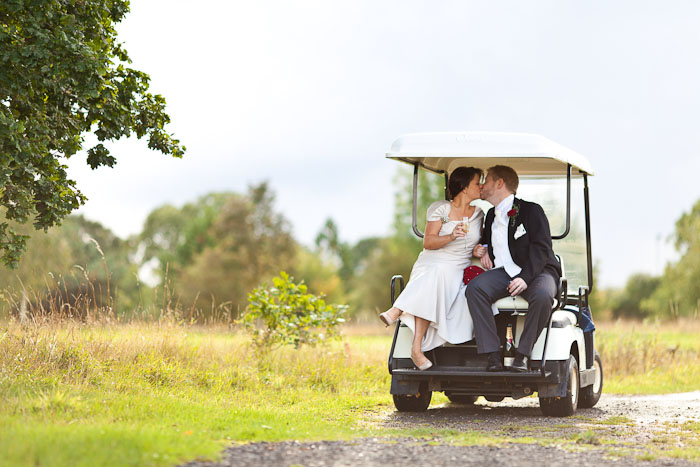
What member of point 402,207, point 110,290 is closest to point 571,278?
point 110,290

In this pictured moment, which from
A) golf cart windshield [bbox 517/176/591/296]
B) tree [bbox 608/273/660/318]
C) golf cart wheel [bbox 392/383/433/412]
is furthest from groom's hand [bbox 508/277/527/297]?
tree [bbox 608/273/660/318]

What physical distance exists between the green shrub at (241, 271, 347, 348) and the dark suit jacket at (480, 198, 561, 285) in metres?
4.11

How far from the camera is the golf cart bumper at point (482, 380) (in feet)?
25.2

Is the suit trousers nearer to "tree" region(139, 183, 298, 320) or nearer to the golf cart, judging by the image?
the golf cart

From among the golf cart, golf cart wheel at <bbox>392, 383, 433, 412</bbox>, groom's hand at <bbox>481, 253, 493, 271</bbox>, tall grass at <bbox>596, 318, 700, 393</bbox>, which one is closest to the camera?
the golf cart

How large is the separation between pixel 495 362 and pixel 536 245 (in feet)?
A: 3.73

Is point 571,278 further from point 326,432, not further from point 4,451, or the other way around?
point 4,451

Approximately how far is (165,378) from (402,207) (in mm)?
44784

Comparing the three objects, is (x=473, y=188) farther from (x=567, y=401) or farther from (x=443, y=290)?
(x=567, y=401)

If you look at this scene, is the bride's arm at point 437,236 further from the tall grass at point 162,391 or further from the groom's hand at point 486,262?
the tall grass at point 162,391

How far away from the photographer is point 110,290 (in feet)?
34.3

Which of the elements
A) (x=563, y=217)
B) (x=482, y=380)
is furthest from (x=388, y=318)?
(x=563, y=217)

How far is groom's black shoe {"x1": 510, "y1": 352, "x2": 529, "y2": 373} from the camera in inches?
302

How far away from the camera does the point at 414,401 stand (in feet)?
28.2
